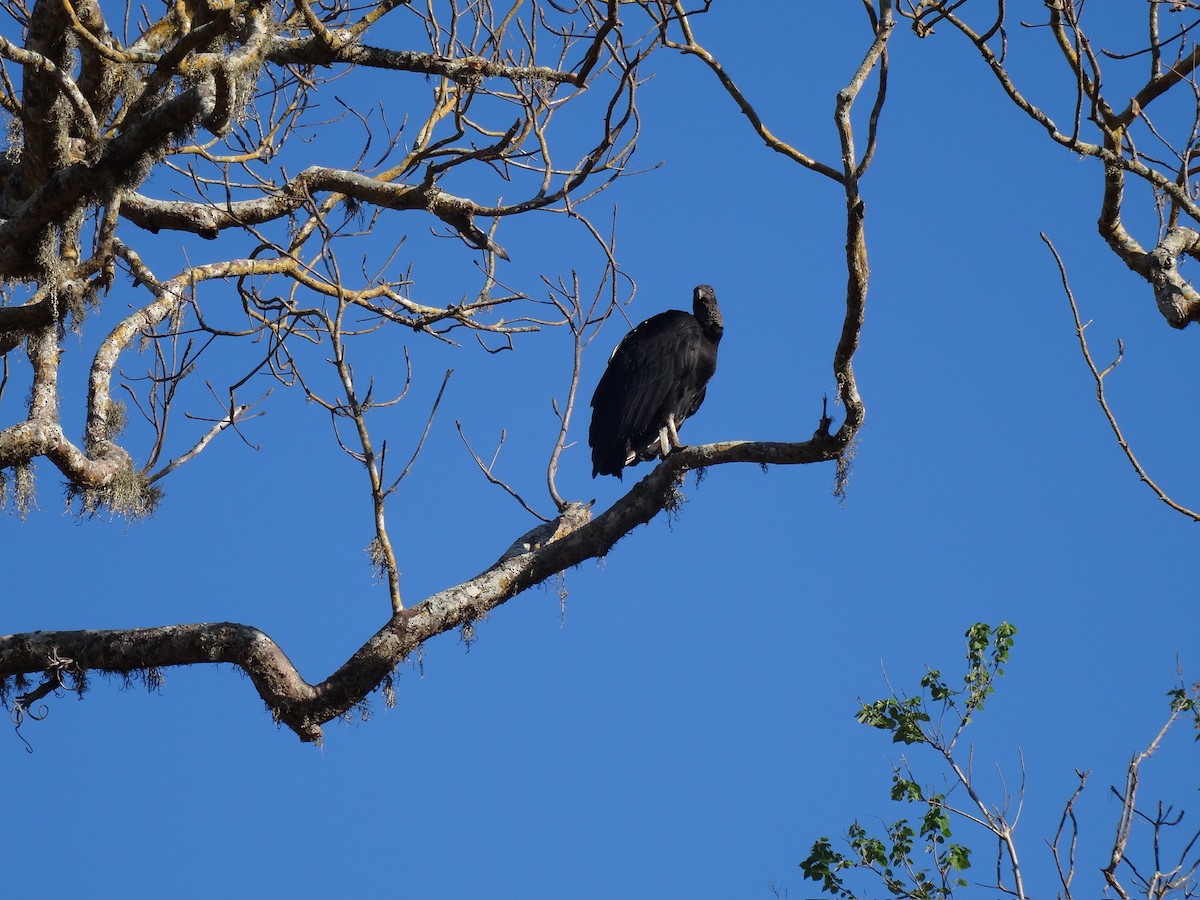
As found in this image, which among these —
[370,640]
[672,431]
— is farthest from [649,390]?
[370,640]

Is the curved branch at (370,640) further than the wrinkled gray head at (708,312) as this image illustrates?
No

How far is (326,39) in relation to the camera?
13.9 ft

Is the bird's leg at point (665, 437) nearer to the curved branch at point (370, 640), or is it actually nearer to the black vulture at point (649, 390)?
the black vulture at point (649, 390)

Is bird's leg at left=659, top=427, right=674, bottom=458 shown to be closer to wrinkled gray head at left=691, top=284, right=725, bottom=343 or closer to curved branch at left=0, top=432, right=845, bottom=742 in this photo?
wrinkled gray head at left=691, top=284, right=725, bottom=343

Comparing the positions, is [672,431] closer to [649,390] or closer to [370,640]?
[649,390]

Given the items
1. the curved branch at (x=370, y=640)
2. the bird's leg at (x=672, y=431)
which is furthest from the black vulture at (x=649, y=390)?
the curved branch at (x=370, y=640)

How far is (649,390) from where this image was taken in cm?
588

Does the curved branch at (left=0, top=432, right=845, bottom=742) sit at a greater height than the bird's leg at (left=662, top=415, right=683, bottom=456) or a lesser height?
lesser

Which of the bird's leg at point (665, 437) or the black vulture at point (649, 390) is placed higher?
the black vulture at point (649, 390)

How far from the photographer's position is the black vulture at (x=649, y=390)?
587 cm

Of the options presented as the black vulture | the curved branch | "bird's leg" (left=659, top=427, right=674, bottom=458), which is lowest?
the curved branch

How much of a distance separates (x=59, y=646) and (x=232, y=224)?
158 cm

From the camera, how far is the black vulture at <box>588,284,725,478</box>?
587 centimetres

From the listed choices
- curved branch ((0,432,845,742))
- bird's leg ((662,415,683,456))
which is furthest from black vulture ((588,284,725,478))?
curved branch ((0,432,845,742))
